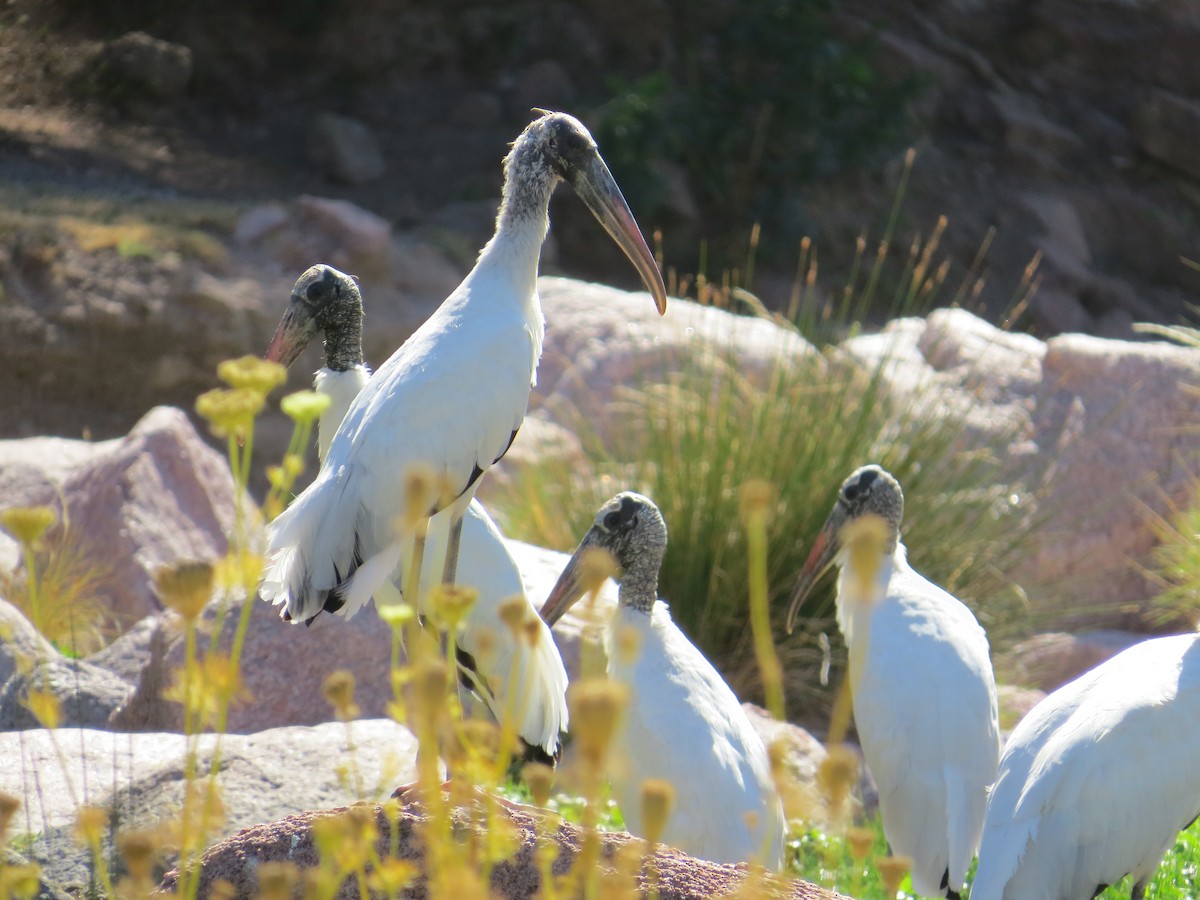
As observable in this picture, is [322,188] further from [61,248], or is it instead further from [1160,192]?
[1160,192]

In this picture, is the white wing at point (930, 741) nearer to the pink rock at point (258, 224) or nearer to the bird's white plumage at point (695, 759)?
the bird's white plumage at point (695, 759)

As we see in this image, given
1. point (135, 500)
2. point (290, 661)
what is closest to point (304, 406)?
point (290, 661)

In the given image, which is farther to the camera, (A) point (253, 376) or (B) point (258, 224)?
(B) point (258, 224)

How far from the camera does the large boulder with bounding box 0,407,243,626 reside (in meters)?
6.21

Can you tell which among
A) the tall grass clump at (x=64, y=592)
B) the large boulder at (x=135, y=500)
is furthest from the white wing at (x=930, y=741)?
the large boulder at (x=135, y=500)

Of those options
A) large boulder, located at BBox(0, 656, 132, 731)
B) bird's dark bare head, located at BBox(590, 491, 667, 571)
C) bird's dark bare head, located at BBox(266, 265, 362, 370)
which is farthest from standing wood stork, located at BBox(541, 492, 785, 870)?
large boulder, located at BBox(0, 656, 132, 731)

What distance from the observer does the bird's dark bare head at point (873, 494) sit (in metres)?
4.64

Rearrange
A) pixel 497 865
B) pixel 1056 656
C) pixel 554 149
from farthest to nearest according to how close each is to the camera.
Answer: pixel 1056 656
pixel 554 149
pixel 497 865

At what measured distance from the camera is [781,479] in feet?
18.8

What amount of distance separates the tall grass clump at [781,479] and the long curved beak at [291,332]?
1.88 m

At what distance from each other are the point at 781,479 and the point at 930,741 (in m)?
2.05

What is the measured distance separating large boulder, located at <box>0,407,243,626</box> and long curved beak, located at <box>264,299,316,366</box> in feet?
6.78

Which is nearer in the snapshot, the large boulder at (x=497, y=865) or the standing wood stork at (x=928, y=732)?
the large boulder at (x=497, y=865)

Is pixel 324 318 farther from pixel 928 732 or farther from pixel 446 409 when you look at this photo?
pixel 928 732
